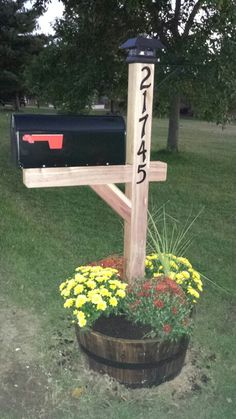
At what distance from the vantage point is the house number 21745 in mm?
3123

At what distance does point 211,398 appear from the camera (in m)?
3.30

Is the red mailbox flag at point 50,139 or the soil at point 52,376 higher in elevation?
the red mailbox flag at point 50,139

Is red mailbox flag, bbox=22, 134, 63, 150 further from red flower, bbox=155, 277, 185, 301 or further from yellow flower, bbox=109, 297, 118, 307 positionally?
red flower, bbox=155, 277, 185, 301

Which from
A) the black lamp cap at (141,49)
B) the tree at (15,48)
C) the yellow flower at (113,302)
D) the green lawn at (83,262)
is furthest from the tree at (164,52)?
the tree at (15,48)

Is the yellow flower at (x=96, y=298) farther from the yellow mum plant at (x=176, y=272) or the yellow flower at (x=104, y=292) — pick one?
the yellow mum plant at (x=176, y=272)

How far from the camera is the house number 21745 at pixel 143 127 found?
3.12 m

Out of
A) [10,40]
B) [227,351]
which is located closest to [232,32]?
[227,351]

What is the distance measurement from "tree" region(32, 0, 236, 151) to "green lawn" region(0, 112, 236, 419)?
205cm

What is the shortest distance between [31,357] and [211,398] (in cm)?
144

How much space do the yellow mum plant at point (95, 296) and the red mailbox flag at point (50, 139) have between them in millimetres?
1022

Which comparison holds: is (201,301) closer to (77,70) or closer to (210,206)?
(210,206)


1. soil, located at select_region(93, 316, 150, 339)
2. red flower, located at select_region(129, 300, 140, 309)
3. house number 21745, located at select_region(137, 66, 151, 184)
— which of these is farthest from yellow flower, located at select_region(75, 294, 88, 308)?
house number 21745, located at select_region(137, 66, 151, 184)

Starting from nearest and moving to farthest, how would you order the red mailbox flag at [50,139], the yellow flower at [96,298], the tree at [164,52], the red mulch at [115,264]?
the red mailbox flag at [50,139] → the yellow flower at [96,298] → the red mulch at [115,264] → the tree at [164,52]

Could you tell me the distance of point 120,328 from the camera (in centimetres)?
325
